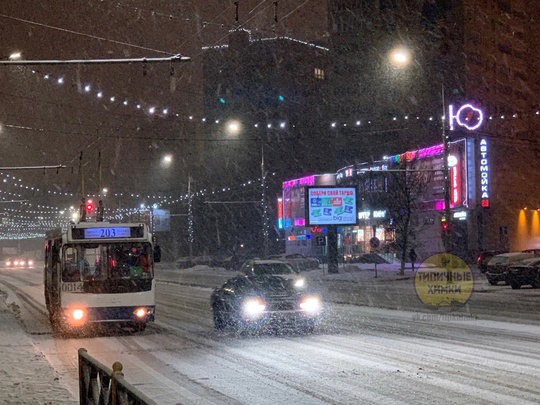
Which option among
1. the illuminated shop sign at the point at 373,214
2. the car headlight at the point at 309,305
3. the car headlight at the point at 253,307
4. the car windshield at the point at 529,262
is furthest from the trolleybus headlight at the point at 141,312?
the illuminated shop sign at the point at 373,214

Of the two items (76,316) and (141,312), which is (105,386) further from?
(141,312)

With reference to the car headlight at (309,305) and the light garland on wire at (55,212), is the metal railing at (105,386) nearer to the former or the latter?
the car headlight at (309,305)

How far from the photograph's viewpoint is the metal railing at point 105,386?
5.28 meters

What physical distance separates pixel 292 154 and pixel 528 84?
1564 inches

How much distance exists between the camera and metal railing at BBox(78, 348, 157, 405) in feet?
17.3

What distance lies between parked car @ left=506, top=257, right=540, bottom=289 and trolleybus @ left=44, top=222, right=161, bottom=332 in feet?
70.2

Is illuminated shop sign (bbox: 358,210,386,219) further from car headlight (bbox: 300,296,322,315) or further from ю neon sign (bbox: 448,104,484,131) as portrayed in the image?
car headlight (bbox: 300,296,322,315)

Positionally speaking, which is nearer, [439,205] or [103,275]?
[103,275]

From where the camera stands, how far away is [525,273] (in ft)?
115

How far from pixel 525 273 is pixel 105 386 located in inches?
1248

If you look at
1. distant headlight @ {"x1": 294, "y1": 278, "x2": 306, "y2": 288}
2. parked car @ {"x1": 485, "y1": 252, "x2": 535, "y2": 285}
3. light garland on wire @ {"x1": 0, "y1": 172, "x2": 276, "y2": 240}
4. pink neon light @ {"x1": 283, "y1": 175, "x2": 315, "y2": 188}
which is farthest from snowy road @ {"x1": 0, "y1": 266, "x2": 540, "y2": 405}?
pink neon light @ {"x1": 283, "y1": 175, "x2": 315, "y2": 188}

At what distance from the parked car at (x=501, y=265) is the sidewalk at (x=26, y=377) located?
26455mm

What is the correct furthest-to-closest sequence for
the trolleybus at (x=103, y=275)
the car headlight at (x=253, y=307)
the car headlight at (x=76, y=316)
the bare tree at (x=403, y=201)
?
the bare tree at (x=403, y=201)
the trolleybus at (x=103, y=275)
the car headlight at (x=76, y=316)
the car headlight at (x=253, y=307)

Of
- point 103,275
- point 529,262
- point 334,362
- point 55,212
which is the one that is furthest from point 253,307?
point 55,212
